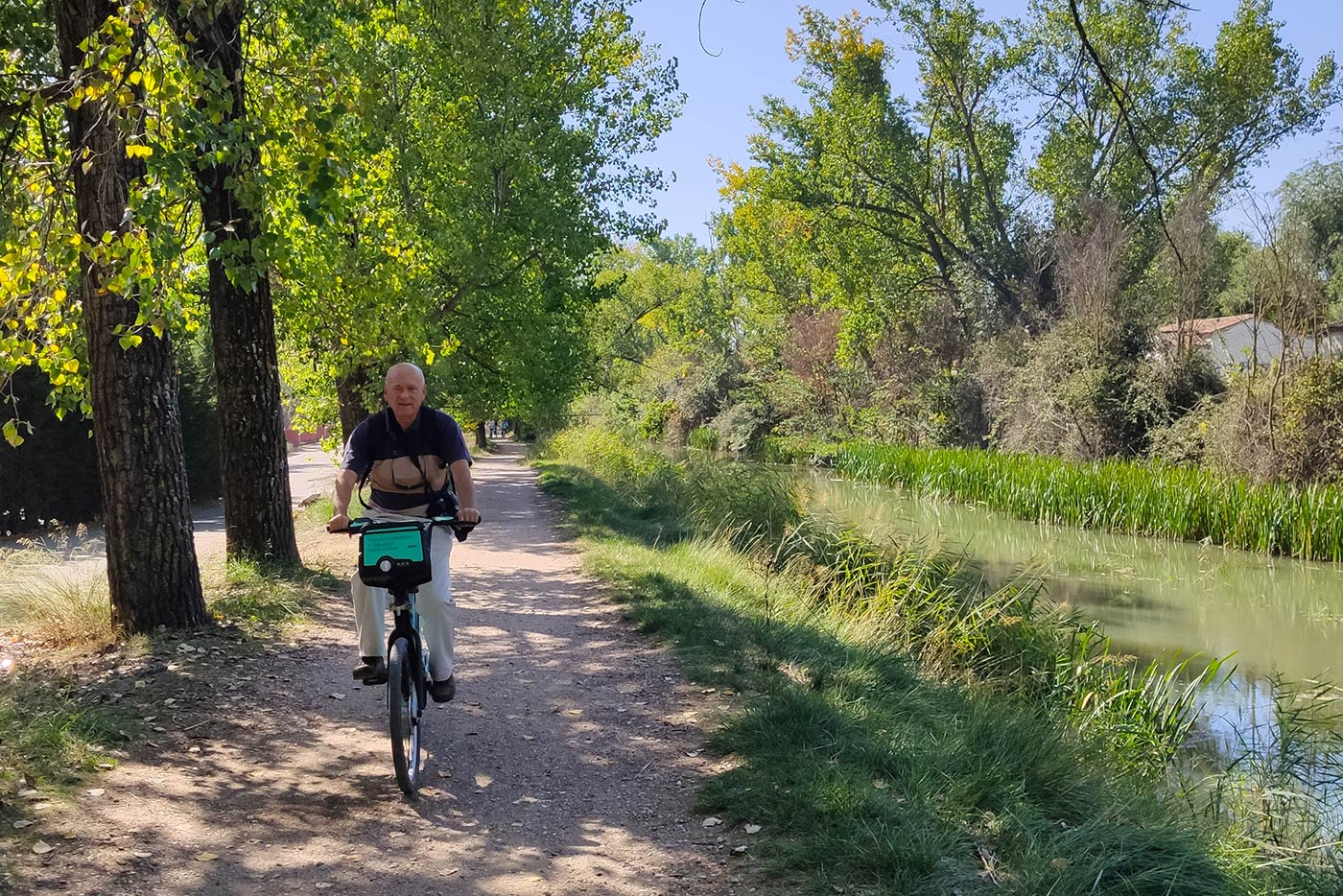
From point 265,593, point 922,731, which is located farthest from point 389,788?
point 265,593

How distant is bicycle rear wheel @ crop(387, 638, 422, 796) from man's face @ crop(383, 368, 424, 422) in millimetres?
1214

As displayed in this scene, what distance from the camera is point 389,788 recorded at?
16.8ft

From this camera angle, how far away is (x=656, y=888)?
405 cm

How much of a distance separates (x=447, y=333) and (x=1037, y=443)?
16.6m

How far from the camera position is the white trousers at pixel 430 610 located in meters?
5.24

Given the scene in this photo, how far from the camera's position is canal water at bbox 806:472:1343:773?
9578mm

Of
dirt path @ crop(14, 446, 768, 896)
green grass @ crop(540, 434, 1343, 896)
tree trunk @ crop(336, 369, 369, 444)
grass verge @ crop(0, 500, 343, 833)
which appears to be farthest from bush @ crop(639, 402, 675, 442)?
dirt path @ crop(14, 446, 768, 896)

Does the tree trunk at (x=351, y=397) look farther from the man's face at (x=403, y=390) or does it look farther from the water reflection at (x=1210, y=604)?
the man's face at (x=403, y=390)

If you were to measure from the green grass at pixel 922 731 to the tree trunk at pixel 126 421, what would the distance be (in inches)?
149

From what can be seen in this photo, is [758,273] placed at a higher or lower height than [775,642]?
higher

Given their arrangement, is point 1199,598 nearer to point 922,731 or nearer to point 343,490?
point 922,731

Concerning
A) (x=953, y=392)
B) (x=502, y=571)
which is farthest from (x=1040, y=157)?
(x=502, y=571)

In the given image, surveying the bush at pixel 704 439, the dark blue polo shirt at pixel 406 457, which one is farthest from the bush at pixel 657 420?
the dark blue polo shirt at pixel 406 457

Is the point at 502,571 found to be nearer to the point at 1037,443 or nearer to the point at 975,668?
the point at 975,668
